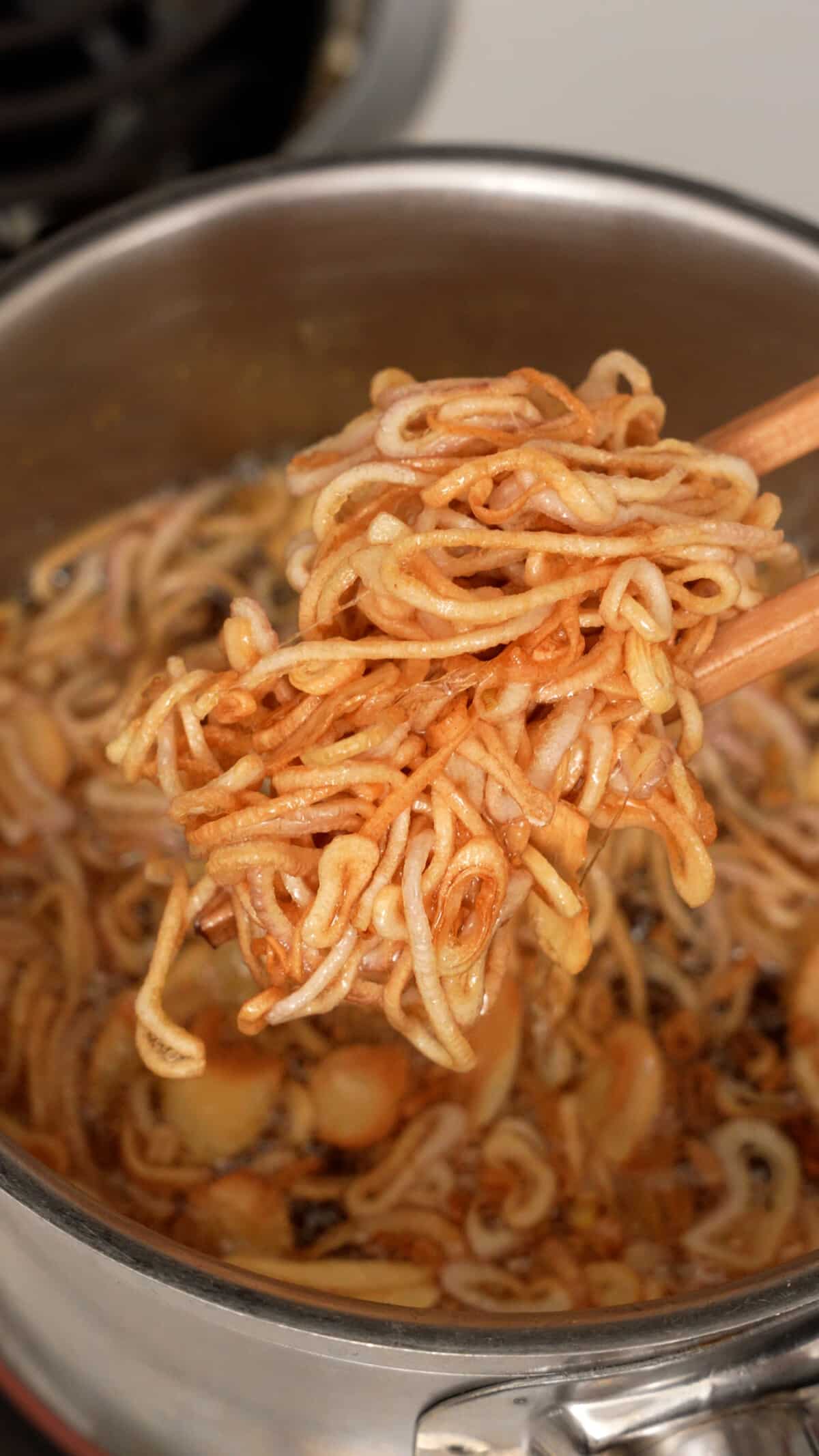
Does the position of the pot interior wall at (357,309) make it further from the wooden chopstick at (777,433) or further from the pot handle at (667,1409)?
the pot handle at (667,1409)

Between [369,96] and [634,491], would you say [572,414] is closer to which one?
[634,491]

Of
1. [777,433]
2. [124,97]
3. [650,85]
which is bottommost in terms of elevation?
[777,433]

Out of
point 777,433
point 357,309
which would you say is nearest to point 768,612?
point 777,433

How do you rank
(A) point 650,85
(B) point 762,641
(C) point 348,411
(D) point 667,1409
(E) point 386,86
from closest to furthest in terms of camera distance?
(D) point 667,1409, (B) point 762,641, (C) point 348,411, (E) point 386,86, (A) point 650,85

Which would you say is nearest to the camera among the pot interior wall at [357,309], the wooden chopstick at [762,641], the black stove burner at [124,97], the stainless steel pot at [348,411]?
the stainless steel pot at [348,411]

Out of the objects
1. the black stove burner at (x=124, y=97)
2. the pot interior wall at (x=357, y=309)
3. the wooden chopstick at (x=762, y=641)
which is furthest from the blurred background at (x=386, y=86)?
the wooden chopstick at (x=762, y=641)

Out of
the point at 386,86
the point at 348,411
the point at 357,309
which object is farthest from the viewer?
the point at 386,86

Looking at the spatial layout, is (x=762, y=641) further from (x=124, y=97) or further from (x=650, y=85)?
(x=650, y=85)

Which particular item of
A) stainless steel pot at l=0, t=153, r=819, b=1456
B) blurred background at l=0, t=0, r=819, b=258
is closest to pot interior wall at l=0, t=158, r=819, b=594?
stainless steel pot at l=0, t=153, r=819, b=1456
